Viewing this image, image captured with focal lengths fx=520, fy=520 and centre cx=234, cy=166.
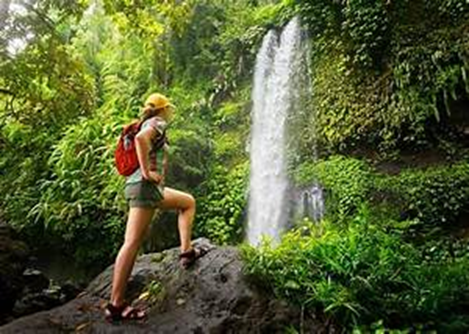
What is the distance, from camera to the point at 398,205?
25.1 feet

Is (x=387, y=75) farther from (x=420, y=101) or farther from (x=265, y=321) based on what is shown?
(x=265, y=321)

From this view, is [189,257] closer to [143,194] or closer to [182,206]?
[182,206]

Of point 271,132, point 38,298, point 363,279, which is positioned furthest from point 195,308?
point 271,132

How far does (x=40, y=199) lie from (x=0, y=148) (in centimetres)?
176

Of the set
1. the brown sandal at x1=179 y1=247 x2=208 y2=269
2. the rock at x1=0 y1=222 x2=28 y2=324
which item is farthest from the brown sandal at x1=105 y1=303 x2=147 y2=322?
the rock at x1=0 y1=222 x2=28 y2=324

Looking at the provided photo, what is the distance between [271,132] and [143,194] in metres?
6.09

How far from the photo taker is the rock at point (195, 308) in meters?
4.57

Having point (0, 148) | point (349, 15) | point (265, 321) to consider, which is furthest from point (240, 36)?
point (265, 321)

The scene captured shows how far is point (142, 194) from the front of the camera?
474 centimetres

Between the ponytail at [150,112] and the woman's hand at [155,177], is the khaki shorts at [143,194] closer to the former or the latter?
the woman's hand at [155,177]

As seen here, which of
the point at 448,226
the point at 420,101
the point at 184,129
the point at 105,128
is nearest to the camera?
the point at 448,226

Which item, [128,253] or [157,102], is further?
[157,102]

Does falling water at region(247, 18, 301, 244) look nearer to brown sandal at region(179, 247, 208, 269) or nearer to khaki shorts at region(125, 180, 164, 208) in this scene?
brown sandal at region(179, 247, 208, 269)

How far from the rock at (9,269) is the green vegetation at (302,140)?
6.60ft
